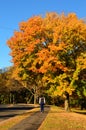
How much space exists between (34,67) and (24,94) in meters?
65.6

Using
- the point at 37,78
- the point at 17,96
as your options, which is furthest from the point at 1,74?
the point at 37,78

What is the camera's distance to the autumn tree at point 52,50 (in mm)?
49438

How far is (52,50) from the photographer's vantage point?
161 ft

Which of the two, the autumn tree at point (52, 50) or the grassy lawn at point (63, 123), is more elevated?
the autumn tree at point (52, 50)

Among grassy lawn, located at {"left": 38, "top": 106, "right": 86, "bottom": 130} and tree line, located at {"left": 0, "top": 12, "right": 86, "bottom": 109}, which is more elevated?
tree line, located at {"left": 0, "top": 12, "right": 86, "bottom": 109}

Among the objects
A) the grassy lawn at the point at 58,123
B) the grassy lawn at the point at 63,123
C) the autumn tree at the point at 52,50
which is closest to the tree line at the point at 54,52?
the autumn tree at the point at 52,50

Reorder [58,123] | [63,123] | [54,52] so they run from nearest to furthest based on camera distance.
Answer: [58,123] < [63,123] < [54,52]

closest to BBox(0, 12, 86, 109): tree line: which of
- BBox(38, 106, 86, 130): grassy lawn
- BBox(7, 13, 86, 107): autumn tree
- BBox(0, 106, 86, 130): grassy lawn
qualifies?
BBox(7, 13, 86, 107): autumn tree

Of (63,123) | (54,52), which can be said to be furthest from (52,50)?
(63,123)

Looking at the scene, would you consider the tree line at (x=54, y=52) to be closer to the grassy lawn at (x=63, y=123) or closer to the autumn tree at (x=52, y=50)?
the autumn tree at (x=52, y=50)

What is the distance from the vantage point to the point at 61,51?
49812 mm

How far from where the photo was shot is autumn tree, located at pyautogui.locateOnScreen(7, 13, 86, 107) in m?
49.4

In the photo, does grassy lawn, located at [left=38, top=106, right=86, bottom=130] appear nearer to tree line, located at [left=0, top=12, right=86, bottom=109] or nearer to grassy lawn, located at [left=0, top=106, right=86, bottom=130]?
grassy lawn, located at [left=0, top=106, right=86, bottom=130]

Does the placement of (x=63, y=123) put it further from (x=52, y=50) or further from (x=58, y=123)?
(x=52, y=50)
